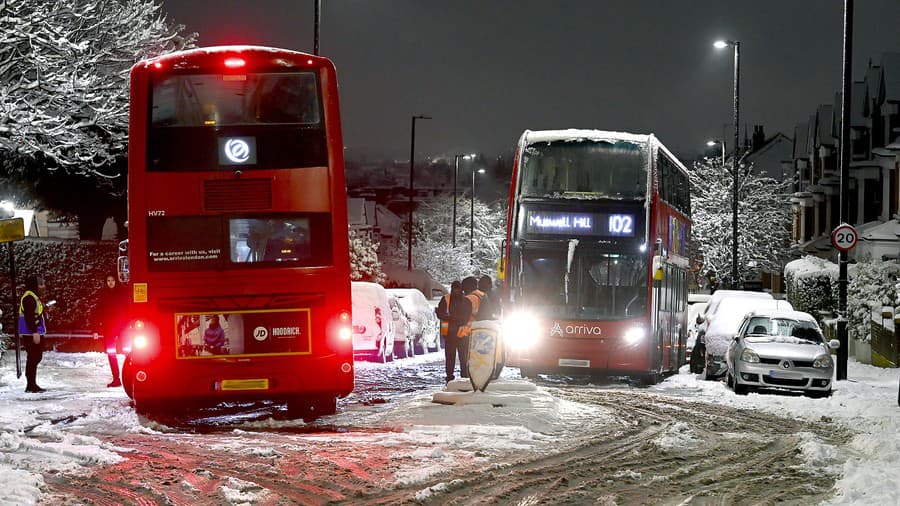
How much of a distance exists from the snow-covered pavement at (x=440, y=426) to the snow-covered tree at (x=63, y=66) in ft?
14.8

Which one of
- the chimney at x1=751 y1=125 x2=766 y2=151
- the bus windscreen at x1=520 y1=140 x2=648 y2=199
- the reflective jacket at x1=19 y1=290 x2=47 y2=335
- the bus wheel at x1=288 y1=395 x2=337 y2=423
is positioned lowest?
the bus wheel at x1=288 y1=395 x2=337 y2=423

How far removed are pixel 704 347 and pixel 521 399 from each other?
10.9 metres

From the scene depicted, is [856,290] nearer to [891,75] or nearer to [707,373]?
[707,373]

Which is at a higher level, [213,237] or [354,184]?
[354,184]

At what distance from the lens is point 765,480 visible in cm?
1013

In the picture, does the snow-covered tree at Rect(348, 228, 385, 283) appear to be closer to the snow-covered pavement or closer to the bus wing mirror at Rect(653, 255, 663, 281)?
the bus wing mirror at Rect(653, 255, 663, 281)

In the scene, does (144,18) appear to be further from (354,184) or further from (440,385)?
(354,184)

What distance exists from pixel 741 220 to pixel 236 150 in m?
63.9

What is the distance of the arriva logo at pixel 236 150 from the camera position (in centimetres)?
1334

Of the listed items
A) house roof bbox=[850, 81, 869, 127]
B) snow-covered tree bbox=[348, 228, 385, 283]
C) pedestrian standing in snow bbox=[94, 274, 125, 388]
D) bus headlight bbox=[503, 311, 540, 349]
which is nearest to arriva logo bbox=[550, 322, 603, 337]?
bus headlight bbox=[503, 311, 540, 349]

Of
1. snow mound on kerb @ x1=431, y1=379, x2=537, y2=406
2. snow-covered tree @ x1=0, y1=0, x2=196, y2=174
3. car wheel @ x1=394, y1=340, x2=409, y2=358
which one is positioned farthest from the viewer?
car wheel @ x1=394, y1=340, x2=409, y2=358

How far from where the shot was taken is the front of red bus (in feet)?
67.8

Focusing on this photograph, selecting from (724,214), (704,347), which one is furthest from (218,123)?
(724,214)

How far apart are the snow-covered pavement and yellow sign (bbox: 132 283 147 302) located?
147 centimetres
